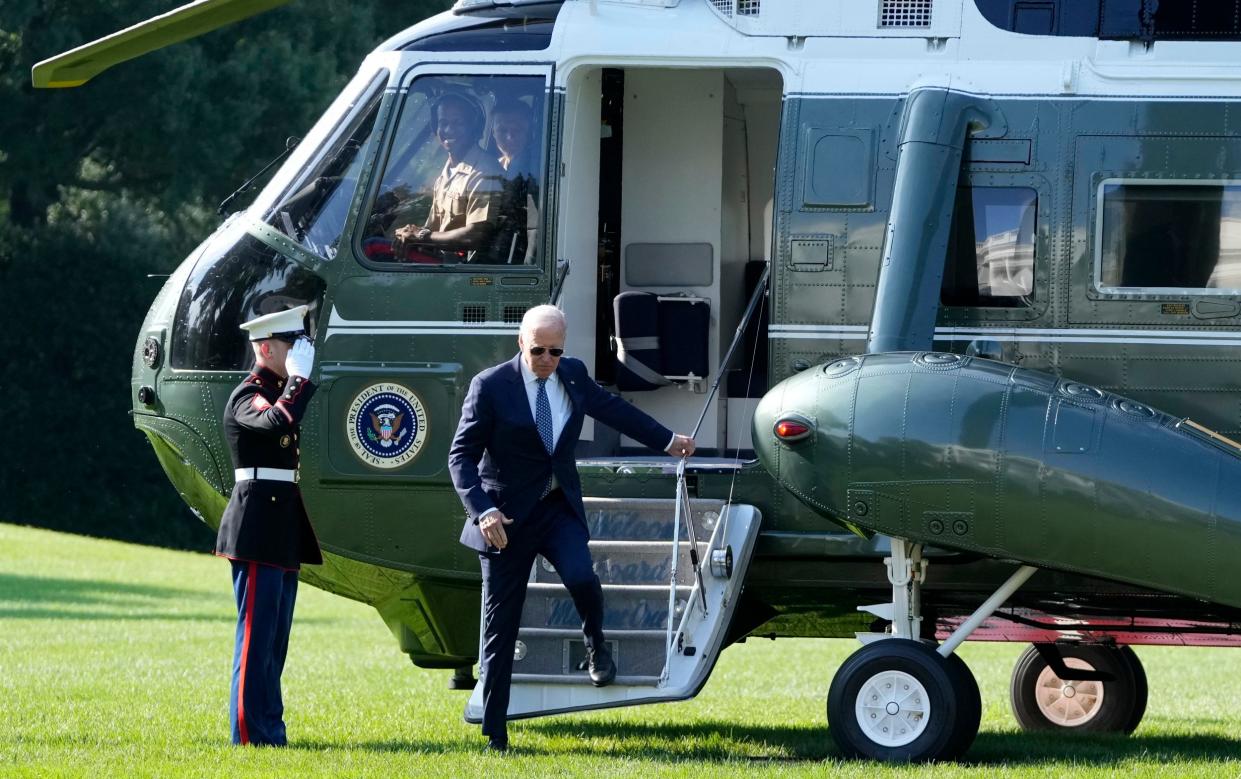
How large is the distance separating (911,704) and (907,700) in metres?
0.02

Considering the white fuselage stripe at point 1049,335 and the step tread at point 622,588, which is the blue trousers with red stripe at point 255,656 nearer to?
the step tread at point 622,588

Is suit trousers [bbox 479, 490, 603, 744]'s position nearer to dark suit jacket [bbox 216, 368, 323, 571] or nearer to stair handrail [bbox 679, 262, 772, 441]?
dark suit jacket [bbox 216, 368, 323, 571]

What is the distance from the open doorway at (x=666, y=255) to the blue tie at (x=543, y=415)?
140cm

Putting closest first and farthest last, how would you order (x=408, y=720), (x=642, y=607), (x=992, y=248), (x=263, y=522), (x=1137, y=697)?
1. (x=263, y=522)
2. (x=642, y=607)
3. (x=992, y=248)
4. (x=408, y=720)
5. (x=1137, y=697)

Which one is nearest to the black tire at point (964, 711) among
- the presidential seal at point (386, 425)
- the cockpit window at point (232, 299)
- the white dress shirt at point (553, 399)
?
the white dress shirt at point (553, 399)

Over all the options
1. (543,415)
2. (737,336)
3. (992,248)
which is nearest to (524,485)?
(543,415)

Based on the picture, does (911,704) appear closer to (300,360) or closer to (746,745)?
(746,745)

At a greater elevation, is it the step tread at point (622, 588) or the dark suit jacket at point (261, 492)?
the dark suit jacket at point (261, 492)

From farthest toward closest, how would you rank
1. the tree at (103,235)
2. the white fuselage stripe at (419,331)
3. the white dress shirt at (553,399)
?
the tree at (103,235), the white fuselage stripe at (419,331), the white dress shirt at (553,399)

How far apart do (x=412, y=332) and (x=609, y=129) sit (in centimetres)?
161

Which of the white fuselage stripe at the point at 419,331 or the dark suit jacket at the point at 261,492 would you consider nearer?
the dark suit jacket at the point at 261,492

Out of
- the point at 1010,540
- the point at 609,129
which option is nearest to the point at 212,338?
the point at 609,129

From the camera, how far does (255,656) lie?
820 centimetres

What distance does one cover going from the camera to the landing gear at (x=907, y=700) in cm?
790
